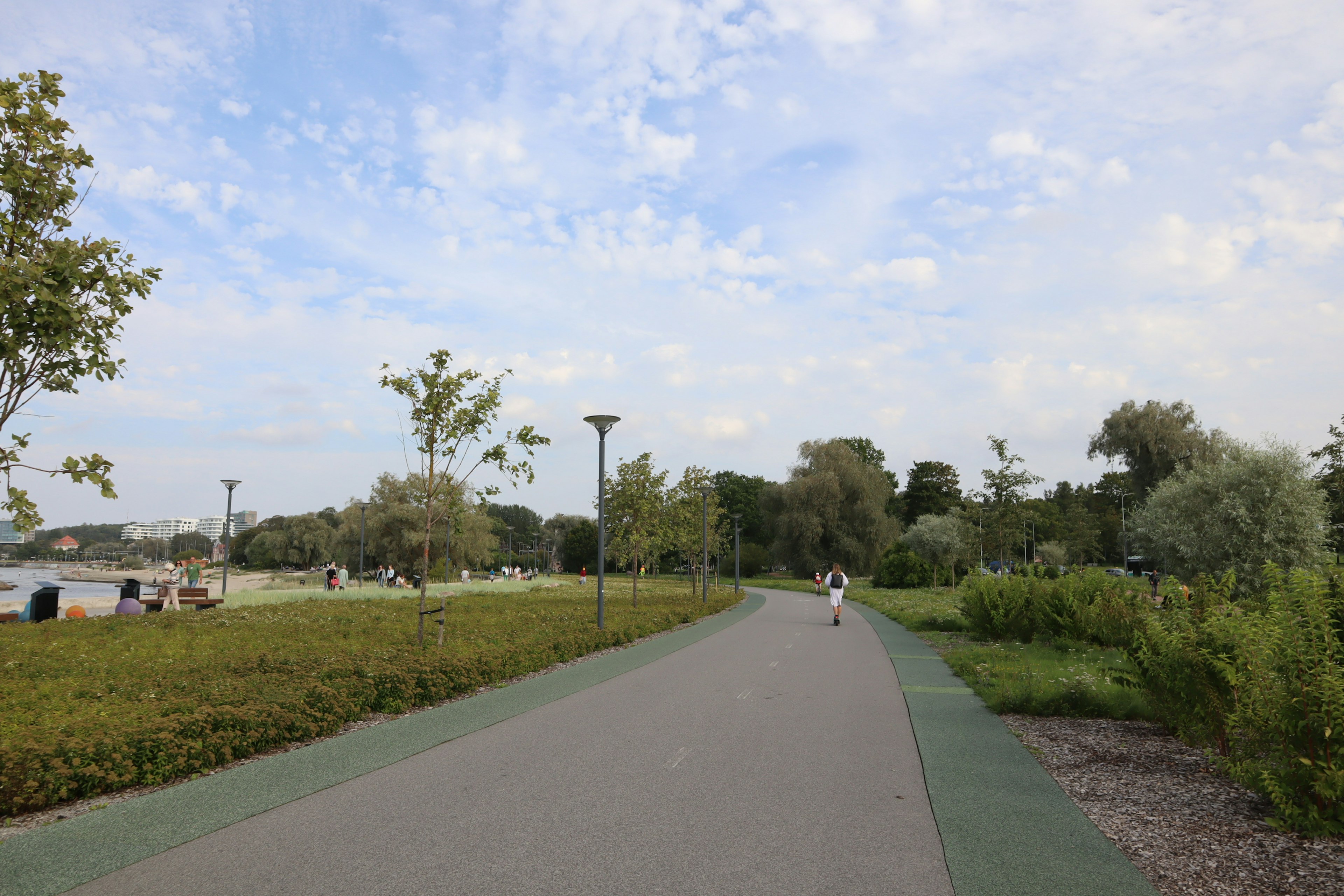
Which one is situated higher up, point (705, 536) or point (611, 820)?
point (705, 536)

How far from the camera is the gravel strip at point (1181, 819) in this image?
13.8 ft

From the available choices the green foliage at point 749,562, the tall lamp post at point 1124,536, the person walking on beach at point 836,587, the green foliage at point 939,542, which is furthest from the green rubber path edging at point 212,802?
the green foliage at point 749,562

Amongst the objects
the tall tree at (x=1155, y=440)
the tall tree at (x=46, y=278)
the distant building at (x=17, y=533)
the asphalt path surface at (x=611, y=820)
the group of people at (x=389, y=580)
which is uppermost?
the tall tree at (x=1155, y=440)

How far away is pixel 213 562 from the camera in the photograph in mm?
107312

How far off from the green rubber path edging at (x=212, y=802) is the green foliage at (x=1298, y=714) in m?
6.59

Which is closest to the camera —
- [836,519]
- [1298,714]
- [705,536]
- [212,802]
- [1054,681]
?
[1298,714]

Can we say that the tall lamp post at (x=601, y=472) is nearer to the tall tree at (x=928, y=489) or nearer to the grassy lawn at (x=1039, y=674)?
the grassy lawn at (x=1039, y=674)

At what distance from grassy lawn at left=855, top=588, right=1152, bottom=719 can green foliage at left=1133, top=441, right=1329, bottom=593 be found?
38.8 ft

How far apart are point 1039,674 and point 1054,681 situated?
3.71 ft

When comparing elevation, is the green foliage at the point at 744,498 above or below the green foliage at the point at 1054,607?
above

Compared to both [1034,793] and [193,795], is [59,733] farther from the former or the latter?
[1034,793]

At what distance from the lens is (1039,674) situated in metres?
10.8

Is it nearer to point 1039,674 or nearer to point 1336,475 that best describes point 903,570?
point 1336,475

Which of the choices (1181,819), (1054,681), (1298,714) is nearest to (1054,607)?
(1054,681)
